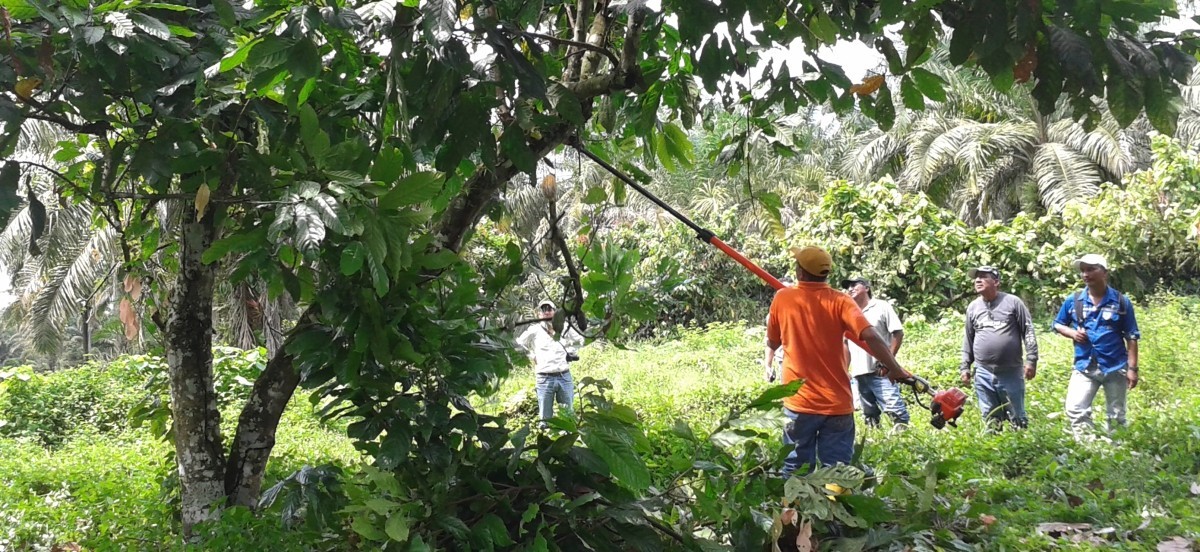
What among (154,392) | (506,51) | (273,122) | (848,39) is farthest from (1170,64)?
(154,392)

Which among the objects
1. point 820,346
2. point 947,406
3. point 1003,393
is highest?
point 820,346

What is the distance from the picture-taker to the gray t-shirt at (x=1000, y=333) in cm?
605

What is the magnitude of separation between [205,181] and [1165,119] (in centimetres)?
252

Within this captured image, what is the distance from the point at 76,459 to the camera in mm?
6730

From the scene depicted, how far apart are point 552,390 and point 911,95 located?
216 inches

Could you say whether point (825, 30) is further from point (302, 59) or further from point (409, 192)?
point (302, 59)

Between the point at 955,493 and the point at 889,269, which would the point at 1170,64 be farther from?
the point at 889,269

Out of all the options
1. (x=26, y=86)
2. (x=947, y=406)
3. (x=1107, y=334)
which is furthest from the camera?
(x=1107, y=334)

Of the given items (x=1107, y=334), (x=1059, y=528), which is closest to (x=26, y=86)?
(x=1059, y=528)

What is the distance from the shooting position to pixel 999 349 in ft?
19.9

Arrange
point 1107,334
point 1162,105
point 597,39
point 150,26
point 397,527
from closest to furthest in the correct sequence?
1. point 1162,105
2. point 150,26
3. point 397,527
4. point 597,39
5. point 1107,334

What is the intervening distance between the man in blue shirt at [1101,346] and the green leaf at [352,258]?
4.65m

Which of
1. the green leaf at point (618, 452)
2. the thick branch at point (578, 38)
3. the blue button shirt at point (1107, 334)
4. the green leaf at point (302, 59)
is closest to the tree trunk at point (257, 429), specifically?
the green leaf at point (618, 452)

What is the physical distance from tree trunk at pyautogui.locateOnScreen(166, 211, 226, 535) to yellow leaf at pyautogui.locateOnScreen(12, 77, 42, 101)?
83 centimetres
